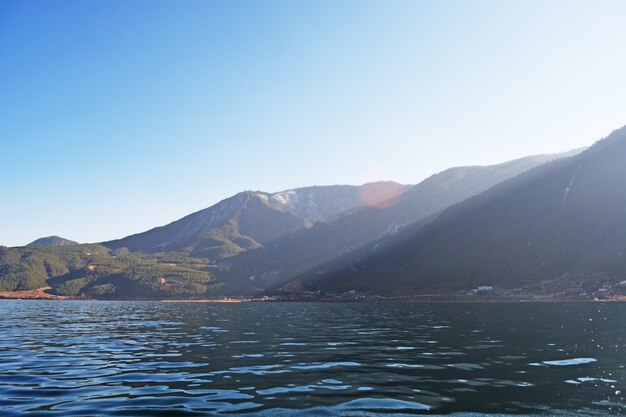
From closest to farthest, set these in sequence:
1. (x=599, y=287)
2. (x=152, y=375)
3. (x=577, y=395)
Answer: (x=577, y=395), (x=152, y=375), (x=599, y=287)

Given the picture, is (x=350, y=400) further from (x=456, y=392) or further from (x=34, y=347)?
(x=34, y=347)

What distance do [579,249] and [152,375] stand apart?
204764 millimetres

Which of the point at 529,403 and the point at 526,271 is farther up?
the point at 529,403

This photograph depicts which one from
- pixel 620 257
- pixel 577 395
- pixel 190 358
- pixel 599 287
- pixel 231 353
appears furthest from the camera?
pixel 620 257

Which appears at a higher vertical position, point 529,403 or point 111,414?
point 111,414

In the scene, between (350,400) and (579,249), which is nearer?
(350,400)

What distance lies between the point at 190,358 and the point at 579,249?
19966 centimetres

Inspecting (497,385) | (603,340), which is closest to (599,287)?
(603,340)

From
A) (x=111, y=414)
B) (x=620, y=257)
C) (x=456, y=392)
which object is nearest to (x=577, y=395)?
(x=456, y=392)

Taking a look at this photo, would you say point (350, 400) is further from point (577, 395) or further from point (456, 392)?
point (577, 395)

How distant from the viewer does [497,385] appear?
67.5ft

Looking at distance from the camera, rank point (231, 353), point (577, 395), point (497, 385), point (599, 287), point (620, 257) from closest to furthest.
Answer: point (577, 395) → point (497, 385) → point (231, 353) → point (599, 287) → point (620, 257)

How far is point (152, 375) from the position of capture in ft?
77.7

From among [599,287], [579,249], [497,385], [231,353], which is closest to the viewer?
[497,385]
